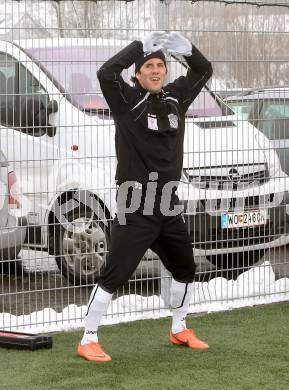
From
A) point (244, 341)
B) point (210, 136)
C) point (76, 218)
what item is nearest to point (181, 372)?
point (244, 341)

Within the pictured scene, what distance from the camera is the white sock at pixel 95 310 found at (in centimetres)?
612

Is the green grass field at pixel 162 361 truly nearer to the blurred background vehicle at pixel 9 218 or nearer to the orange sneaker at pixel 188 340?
the orange sneaker at pixel 188 340

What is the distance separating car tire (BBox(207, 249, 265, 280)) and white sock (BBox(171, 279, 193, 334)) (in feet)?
4.16

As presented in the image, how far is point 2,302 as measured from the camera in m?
7.38

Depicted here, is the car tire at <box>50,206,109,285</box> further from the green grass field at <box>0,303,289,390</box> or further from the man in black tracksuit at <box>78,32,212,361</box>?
the man in black tracksuit at <box>78,32,212,361</box>

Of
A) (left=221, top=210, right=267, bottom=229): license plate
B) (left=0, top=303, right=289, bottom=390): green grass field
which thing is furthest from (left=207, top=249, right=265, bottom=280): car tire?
(left=0, top=303, right=289, bottom=390): green grass field

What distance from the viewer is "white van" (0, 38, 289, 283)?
698 centimetres

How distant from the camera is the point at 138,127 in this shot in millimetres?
6039

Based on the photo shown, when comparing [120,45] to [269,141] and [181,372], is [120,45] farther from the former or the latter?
[181,372]

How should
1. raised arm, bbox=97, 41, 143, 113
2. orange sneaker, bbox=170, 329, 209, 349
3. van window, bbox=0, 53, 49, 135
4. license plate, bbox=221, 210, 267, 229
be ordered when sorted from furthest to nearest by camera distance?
1. license plate, bbox=221, 210, 267, 229
2. van window, bbox=0, 53, 49, 135
3. orange sneaker, bbox=170, 329, 209, 349
4. raised arm, bbox=97, 41, 143, 113

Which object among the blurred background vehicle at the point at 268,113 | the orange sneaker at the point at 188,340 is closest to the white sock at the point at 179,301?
the orange sneaker at the point at 188,340

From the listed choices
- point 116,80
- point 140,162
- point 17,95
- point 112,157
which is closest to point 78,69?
point 17,95

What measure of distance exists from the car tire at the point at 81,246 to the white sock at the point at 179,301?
94 cm

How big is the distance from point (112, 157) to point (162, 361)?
180 centimetres
